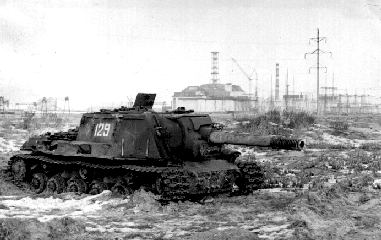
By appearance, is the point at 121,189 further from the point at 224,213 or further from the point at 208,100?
the point at 208,100

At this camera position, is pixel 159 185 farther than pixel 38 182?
No

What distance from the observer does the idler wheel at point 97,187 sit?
47.5ft

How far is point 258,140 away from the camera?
12.5 meters

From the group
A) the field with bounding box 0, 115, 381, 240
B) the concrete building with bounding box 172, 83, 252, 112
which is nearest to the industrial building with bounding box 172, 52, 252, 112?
the concrete building with bounding box 172, 83, 252, 112

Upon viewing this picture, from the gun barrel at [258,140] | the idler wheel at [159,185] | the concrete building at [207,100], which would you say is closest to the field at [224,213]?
the idler wheel at [159,185]

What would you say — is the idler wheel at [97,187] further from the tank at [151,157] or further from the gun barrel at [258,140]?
the gun barrel at [258,140]

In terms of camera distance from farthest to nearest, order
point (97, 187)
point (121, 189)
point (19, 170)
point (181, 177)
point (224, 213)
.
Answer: point (19, 170)
point (97, 187)
point (121, 189)
point (181, 177)
point (224, 213)

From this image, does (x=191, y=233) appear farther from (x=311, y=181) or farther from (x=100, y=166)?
(x=311, y=181)

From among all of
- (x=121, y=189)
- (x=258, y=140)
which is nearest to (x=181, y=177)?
(x=258, y=140)

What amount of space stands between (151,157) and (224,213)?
2.55 meters

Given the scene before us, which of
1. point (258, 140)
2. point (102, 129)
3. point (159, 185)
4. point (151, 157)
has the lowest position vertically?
point (159, 185)

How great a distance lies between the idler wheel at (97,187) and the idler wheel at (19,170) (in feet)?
10.3

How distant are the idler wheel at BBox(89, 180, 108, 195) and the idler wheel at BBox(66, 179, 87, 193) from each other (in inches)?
12.8

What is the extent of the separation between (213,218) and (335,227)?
2.63 metres
